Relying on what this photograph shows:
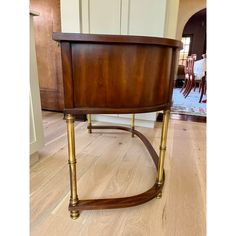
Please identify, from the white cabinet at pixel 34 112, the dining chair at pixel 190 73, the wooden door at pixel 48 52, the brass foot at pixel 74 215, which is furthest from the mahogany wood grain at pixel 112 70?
the dining chair at pixel 190 73

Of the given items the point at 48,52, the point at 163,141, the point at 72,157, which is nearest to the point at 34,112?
the point at 72,157

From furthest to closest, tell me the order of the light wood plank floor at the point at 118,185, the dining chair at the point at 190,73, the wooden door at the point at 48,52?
the dining chair at the point at 190,73 < the wooden door at the point at 48,52 < the light wood plank floor at the point at 118,185

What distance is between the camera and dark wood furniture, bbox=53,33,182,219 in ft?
2.31

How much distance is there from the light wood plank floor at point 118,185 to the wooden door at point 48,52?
0.85m

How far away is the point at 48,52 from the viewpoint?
8.14 ft

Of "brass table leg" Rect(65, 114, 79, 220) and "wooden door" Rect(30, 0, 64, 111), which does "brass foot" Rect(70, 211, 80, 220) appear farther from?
"wooden door" Rect(30, 0, 64, 111)

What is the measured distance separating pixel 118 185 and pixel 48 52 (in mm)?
2029

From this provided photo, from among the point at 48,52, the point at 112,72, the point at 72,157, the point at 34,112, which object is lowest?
the point at 72,157

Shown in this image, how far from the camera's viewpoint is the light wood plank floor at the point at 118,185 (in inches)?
33.8

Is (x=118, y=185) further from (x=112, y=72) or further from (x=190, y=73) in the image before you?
(x=190, y=73)

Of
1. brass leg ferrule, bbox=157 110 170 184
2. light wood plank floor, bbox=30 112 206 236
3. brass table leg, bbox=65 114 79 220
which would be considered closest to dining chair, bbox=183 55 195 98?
light wood plank floor, bbox=30 112 206 236

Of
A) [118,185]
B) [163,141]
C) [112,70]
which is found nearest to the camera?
[112,70]

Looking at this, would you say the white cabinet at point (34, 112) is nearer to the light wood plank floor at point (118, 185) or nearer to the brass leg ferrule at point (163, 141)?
the light wood plank floor at point (118, 185)

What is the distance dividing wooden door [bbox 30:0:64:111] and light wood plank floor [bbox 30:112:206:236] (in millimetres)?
849
